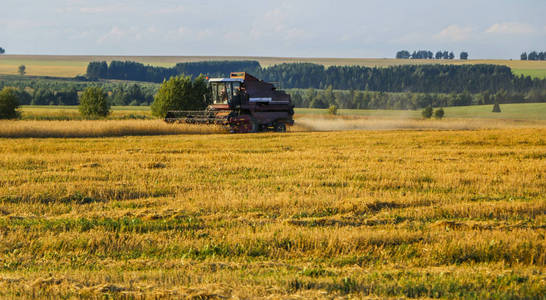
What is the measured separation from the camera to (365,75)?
431 feet

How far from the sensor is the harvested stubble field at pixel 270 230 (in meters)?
7.05

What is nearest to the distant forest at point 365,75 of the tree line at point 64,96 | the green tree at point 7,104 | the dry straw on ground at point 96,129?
the tree line at point 64,96

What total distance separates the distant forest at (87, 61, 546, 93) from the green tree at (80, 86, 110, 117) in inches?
1255

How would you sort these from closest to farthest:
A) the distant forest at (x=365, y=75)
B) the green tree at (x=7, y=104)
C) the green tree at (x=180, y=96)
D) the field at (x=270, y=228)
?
the field at (x=270, y=228) → the green tree at (x=7, y=104) → the green tree at (x=180, y=96) → the distant forest at (x=365, y=75)

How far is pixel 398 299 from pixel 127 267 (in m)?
3.68

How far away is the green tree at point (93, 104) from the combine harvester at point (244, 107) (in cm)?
1741

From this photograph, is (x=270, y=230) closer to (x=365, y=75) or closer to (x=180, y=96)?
(x=180, y=96)

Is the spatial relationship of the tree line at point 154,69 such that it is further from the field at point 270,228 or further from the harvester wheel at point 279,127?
the field at point 270,228

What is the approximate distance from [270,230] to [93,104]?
5191 cm

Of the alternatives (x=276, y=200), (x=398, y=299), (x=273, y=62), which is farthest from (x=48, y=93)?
(x=398, y=299)

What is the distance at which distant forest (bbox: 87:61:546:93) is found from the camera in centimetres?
11312

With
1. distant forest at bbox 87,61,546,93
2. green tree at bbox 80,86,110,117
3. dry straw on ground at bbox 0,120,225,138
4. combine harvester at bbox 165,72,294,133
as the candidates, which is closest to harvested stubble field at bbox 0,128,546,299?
dry straw on ground at bbox 0,120,225,138

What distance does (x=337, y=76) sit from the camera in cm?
13700

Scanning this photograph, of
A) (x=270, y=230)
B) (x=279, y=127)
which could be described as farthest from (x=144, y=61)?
(x=270, y=230)
